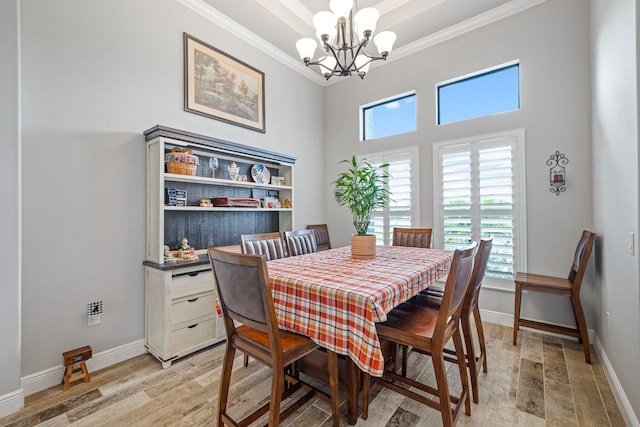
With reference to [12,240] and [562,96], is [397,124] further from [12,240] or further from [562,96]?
[12,240]

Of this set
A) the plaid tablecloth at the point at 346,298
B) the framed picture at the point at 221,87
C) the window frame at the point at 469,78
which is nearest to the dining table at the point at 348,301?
the plaid tablecloth at the point at 346,298

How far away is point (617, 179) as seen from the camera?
6.27 feet

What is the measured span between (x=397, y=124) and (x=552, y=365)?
10.5 feet

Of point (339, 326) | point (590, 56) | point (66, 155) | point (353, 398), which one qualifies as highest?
point (590, 56)

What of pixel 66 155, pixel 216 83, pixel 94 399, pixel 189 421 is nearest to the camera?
pixel 189 421

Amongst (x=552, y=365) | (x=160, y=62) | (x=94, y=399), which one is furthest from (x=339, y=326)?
(x=160, y=62)

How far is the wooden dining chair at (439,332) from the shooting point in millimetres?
1393

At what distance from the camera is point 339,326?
137cm

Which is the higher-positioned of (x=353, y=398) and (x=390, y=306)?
(x=390, y=306)

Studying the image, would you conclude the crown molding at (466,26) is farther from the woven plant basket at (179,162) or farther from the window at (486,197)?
the woven plant basket at (179,162)

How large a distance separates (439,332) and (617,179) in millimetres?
1724

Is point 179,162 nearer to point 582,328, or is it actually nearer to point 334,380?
point 334,380

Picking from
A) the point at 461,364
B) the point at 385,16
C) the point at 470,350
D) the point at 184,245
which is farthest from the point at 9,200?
the point at 385,16

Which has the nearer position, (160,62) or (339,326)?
(339,326)
